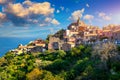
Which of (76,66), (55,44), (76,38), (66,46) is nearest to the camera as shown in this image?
(76,66)

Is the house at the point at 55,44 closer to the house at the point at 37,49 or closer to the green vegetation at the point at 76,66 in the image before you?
the house at the point at 37,49

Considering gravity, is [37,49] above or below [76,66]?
above

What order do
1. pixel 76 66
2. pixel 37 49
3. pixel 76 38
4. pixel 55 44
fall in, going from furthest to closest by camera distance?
pixel 37 49 → pixel 76 38 → pixel 55 44 → pixel 76 66

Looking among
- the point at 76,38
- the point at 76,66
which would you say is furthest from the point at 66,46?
the point at 76,66

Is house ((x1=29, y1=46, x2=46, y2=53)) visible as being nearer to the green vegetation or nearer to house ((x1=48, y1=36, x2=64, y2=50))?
house ((x1=48, y1=36, x2=64, y2=50))

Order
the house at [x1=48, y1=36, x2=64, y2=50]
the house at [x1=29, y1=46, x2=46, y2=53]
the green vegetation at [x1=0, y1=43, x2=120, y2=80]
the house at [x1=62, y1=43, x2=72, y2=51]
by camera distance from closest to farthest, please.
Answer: the green vegetation at [x1=0, y1=43, x2=120, y2=80]
the house at [x1=62, y1=43, x2=72, y2=51]
the house at [x1=48, y1=36, x2=64, y2=50]
the house at [x1=29, y1=46, x2=46, y2=53]

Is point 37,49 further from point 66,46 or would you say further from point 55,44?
point 66,46

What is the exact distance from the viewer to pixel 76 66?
25.4 m

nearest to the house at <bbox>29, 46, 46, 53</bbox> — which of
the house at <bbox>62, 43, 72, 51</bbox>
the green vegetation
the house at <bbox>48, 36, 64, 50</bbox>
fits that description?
the house at <bbox>48, 36, 64, 50</bbox>

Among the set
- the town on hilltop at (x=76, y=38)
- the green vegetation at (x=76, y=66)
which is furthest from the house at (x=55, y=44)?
the green vegetation at (x=76, y=66)

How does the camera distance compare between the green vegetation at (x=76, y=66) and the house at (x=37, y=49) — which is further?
the house at (x=37, y=49)

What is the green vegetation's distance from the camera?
72.7 ft

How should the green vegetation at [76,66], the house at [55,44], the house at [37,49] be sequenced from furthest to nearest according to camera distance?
the house at [37,49], the house at [55,44], the green vegetation at [76,66]

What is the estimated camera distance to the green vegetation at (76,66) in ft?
72.7
